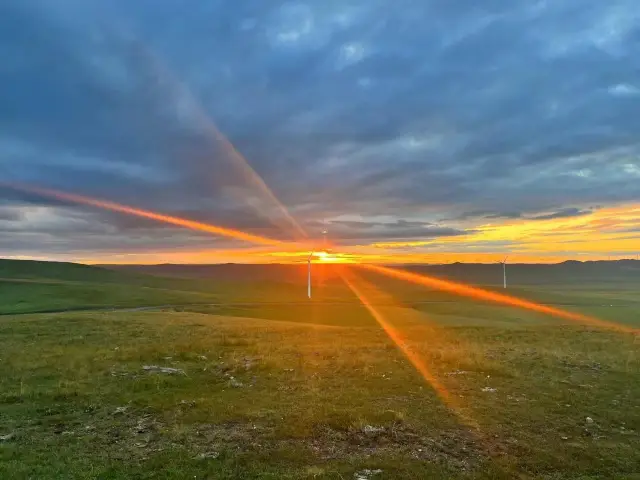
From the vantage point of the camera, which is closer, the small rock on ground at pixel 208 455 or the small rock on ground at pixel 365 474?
the small rock on ground at pixel 365 474

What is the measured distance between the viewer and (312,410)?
54.4 ft

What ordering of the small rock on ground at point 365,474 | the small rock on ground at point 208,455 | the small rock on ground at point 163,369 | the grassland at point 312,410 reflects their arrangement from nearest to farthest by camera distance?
1. the small rock on ground at point 365,474
2. the grassland at point 312,410
3. the small rock on ground at point 208,455
4. the small rock on ground at point 163,369

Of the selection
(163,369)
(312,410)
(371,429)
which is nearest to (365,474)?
(371,429)

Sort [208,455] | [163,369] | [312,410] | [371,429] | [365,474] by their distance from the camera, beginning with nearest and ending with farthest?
[365,474], [208,455], [371,429], [312,410], [163,369]

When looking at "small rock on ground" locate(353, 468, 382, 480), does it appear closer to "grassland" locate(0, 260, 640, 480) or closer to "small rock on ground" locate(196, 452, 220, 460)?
"grassland" locate(0, 260, 640, 480)

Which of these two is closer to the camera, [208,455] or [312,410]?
[208,455]

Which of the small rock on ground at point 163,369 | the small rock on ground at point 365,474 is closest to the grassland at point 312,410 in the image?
the small rock on ground at point 365,474

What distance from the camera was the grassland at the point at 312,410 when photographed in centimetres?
1224

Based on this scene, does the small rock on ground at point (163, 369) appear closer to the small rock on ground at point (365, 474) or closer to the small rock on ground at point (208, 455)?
the small rock on ground at point (208, 455)

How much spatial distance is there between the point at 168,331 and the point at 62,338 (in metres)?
7.87

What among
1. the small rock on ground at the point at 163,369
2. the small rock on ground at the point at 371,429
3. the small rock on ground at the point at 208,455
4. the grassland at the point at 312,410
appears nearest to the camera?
the grassland at the point at 312,410

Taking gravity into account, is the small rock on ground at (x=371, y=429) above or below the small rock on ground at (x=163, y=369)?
below

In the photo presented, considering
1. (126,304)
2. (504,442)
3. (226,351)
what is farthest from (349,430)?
(126,304)

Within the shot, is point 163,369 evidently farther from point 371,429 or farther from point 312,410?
point 371,429
